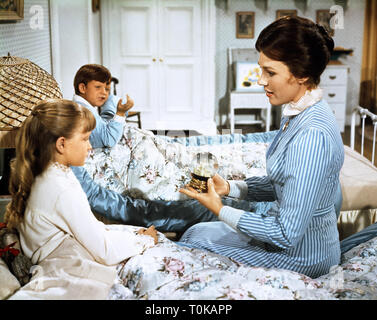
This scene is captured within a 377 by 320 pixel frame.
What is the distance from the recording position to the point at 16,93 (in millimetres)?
1542

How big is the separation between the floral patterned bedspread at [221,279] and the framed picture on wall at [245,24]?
4.67 meters

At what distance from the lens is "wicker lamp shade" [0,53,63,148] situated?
1516 mm

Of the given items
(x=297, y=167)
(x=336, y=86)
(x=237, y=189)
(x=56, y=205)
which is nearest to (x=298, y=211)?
(x=297, y=167)

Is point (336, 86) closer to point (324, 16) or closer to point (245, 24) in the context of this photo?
point (324, 16)

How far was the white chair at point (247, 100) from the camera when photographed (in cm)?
538

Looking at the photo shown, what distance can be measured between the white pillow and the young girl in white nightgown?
2.0 inches

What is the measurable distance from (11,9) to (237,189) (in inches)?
70.6

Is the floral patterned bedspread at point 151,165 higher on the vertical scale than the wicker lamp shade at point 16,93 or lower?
lower

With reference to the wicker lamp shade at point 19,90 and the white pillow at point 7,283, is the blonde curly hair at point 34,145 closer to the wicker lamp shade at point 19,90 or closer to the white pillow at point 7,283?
the white pillow at point 7,283

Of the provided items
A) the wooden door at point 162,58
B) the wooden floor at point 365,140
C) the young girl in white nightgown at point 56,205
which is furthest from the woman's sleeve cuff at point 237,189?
the wooden door at point 162,58

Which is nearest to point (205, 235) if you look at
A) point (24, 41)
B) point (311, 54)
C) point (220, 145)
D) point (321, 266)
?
point (321, 266)

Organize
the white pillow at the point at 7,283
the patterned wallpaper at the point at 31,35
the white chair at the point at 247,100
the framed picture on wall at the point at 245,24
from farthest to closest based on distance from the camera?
the framed picture on wall at the point at 245,24 → the white chair at the point at 247,100 → the patterned wallpaper at the point at 31,35 → the white pillow at the point at 7,283

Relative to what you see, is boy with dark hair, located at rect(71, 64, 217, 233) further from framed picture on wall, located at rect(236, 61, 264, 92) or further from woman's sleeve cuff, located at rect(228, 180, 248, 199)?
framed picture on wall, located at rect(236, 61, 264, 92)

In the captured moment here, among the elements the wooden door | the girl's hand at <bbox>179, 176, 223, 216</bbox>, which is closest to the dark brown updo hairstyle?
the girl's hand at <bbox>179, 176, 223, 216</bbox>
